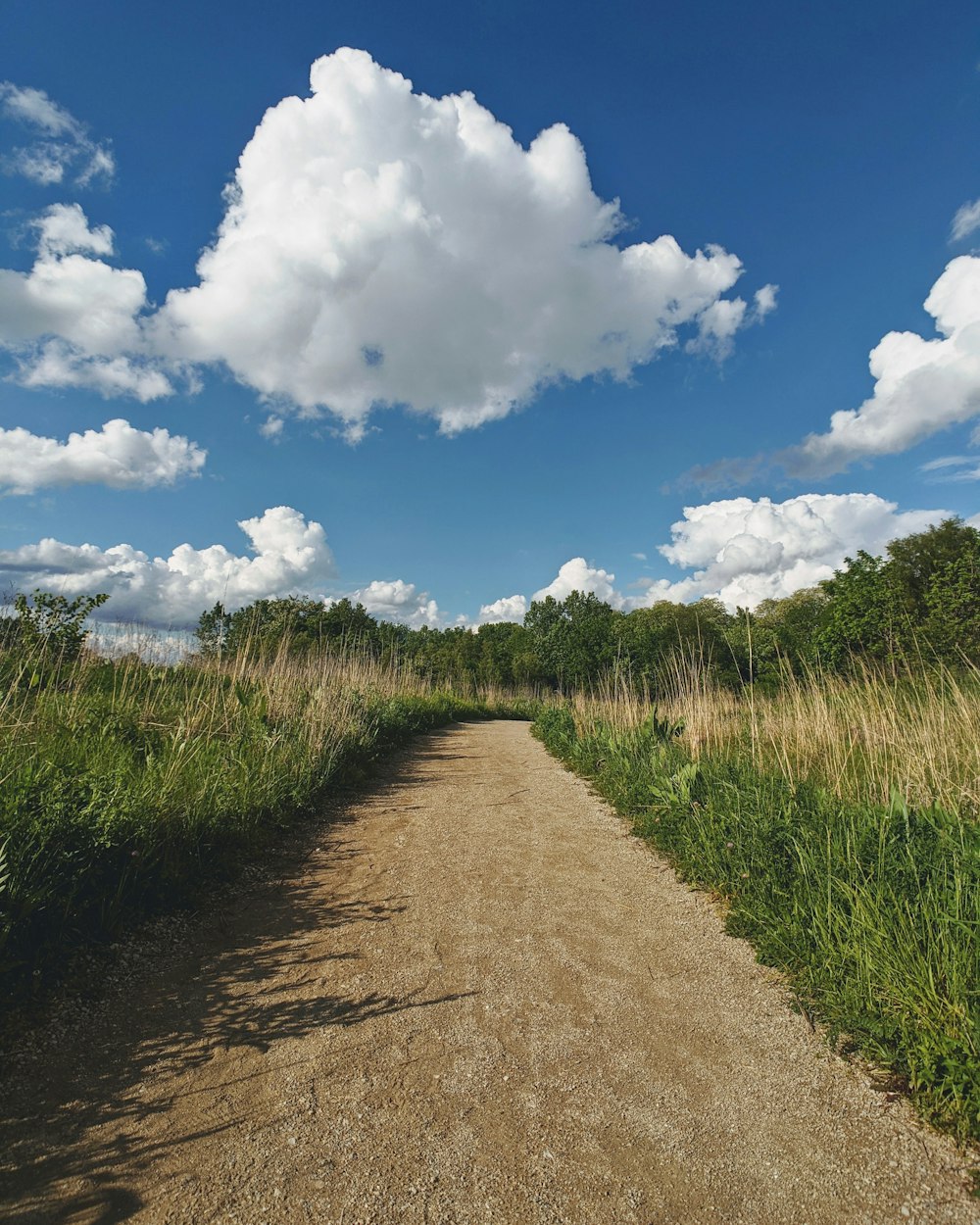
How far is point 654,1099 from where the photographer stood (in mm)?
2328

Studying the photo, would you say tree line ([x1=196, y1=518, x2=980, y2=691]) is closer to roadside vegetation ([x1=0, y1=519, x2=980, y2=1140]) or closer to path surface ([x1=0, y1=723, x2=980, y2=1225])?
roadside vegetation ([x1=0, y1=519, x2=980, y2=1140])

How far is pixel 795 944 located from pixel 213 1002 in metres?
2.96

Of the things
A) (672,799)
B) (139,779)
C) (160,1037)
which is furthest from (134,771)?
(672,799)

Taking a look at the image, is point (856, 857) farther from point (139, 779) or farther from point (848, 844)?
point (139, 779)

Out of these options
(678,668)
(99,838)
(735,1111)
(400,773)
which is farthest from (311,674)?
(735,1111)

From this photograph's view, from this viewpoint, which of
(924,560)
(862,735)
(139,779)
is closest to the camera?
(139,779)

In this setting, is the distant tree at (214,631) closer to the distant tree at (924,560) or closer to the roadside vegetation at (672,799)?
the roadside vegetation at (672,799)

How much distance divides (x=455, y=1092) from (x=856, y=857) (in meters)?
2.62

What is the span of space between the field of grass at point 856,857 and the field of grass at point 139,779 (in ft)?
11.8

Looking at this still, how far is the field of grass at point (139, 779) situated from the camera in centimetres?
315

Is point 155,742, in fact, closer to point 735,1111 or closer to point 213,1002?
point 213,1002

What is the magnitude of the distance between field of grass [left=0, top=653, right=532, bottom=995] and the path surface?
513 millimetres

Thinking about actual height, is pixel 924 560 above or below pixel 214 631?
above

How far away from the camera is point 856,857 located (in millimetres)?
3568
